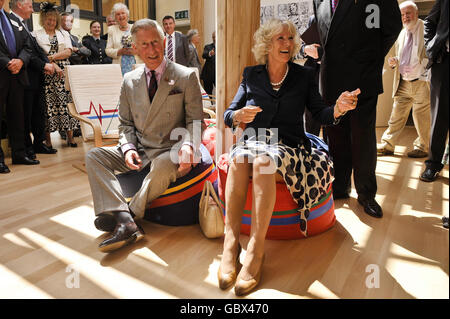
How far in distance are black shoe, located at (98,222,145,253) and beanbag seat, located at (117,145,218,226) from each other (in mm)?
263

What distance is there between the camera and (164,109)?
233 centimetres

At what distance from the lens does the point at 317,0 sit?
2580 mm

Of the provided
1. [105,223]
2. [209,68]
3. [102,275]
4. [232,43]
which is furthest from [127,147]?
[209,68]

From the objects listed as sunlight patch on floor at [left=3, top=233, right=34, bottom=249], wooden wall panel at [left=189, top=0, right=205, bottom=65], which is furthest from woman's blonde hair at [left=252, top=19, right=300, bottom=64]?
wooden wall panel at [left=189, top=0, right=205, bottom=65]

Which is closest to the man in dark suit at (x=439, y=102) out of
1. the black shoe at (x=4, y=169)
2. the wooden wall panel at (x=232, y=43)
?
the wooden wall panel at (x=232, y=43)

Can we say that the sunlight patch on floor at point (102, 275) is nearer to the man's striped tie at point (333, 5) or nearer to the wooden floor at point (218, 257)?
the wooden floor at point (218, 257)

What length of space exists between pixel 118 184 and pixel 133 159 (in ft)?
0.60

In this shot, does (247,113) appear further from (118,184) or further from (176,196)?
(118,184)

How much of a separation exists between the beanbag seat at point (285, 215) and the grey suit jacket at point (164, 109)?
0.34 meters

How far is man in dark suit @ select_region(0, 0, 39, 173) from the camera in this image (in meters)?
3.83

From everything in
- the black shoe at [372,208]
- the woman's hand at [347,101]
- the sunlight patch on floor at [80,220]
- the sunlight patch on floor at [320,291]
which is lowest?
the sunlight patch on floor at [80,220]

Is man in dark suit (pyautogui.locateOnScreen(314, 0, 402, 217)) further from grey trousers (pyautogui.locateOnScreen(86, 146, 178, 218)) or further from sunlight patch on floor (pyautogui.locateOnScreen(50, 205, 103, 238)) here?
sunlight patch on floor (pyautogui.locateOnScreen(50, 205, 103, 238))

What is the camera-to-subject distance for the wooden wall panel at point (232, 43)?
2279mm

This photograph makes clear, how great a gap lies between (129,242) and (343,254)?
1236mm
